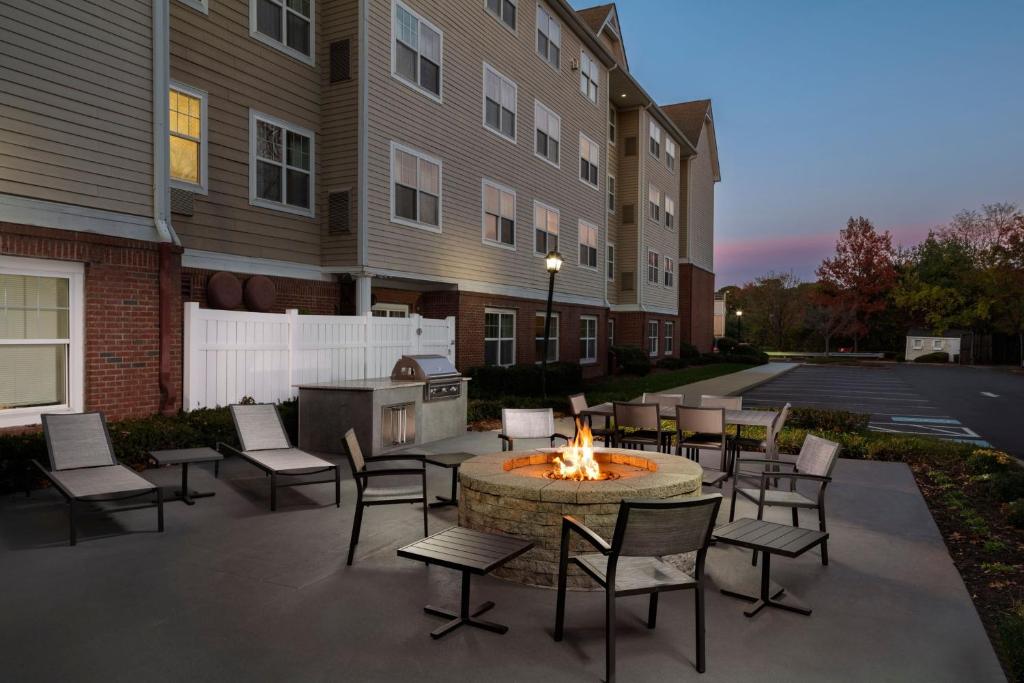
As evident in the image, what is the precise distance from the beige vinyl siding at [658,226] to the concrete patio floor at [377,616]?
26.4 meters

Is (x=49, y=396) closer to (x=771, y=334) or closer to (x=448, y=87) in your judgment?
(x=448, y=87)

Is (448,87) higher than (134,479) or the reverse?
Answer: higher

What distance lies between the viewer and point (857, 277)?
5962 cm

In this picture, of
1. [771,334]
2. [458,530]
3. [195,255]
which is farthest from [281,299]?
[771,334]

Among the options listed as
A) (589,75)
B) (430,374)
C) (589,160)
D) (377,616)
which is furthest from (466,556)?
(589,75)

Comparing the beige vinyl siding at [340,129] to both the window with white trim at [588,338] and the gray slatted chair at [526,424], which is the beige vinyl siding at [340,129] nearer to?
the gray slatted chair at [526,424]

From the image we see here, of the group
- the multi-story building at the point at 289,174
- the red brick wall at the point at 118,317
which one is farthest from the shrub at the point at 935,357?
the red brick wall at the point at 118,317

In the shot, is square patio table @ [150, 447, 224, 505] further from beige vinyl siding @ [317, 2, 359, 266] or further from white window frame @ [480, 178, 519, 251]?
→ white window frame @ [480, 178, 519, 251]

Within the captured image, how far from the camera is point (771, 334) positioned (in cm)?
7256

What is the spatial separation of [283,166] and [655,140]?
23.7 meters

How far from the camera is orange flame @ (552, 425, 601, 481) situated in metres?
5.80

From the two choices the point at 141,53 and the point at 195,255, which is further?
the point at 195,255

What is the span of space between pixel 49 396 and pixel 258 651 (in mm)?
6956

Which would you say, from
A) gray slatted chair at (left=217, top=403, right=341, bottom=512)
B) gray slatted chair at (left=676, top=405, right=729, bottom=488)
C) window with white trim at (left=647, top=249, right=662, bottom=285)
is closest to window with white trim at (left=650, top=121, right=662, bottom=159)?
window with white trim at (left=647, top=249, right=662, bottom=285)
